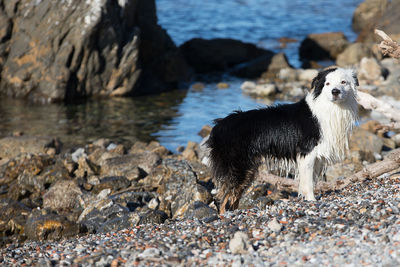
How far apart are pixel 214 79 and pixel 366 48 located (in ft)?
21.2

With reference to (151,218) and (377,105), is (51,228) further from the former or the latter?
(377,105)

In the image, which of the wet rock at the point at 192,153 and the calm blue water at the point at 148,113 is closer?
the wet rock at the point at 192,153

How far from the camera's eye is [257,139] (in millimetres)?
6973

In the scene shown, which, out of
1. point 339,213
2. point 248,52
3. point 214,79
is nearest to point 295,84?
point 214,79

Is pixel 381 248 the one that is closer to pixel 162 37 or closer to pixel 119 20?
pixel 119 20

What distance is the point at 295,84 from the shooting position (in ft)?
63.6

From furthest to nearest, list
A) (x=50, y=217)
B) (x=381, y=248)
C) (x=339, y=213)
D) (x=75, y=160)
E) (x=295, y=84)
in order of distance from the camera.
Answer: (x=295, y=84) → (x=75, y=160) → (x=50, y=217) → (x=339, y=213) → (x=381, y=248)

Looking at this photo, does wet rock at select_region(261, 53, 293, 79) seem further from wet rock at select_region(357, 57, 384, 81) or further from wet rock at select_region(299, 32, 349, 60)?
wet rock at select_region(299, 32, 349, 60)

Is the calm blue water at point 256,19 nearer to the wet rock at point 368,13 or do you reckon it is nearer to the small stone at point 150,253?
the wet rock at point 368,13

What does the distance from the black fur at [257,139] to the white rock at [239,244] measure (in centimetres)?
180

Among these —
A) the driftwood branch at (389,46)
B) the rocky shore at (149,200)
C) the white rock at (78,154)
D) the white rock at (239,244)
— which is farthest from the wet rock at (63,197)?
the driftwood branch at (389,46)

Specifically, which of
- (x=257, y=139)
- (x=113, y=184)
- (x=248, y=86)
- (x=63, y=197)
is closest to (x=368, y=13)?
(x=248, y=86)

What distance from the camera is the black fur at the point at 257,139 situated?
22.7 feet

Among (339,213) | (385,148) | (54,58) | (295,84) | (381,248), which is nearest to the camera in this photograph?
(381,248)
